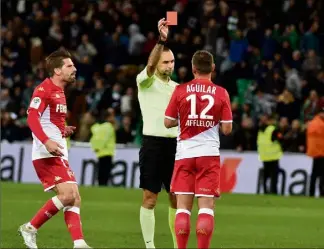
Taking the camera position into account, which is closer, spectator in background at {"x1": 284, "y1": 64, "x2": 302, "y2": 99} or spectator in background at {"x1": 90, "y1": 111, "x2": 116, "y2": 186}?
spectator in background at {"x1": 90, "y1": 111, "x2": 116, "y2": 186}

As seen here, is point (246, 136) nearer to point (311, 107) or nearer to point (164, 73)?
point (311, 107)

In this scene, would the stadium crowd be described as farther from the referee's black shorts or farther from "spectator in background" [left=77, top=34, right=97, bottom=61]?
the referee's black shorts

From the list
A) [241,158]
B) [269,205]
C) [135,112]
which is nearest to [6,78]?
[135,112]

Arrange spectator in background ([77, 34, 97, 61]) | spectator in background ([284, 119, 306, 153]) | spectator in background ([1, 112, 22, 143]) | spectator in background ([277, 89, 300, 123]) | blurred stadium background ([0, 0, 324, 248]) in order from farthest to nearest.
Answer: spectator in background ([77, 34, 97, 61]) → spectator in background ([1, 112, 22, 143]) → spectator in background ([277, 89, 300, 123]) → spectator in background ([284, 119, 306, 153]) → blurred stadium background ([0, 0, 324, 248])

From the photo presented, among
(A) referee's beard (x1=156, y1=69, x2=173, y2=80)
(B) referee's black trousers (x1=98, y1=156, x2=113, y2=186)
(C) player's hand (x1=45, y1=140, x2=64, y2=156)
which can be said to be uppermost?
(A) referee's beard (x1=156, y1=69, x2=173, y2=80)

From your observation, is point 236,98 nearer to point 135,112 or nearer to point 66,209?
point 135,112

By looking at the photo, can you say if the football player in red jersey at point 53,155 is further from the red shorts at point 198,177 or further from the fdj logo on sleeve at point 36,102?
the red shorts at point 198,177

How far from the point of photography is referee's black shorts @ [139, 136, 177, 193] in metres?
12.8

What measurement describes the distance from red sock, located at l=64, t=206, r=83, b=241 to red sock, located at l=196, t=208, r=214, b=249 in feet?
4.68

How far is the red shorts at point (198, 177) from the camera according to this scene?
1095cm

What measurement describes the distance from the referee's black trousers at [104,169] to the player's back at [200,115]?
15696 millimetres

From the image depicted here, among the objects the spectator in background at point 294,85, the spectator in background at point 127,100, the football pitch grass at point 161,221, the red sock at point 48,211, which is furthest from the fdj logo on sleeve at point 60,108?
the spectator in background at point 127,100

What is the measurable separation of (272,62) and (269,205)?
7889 millimetres

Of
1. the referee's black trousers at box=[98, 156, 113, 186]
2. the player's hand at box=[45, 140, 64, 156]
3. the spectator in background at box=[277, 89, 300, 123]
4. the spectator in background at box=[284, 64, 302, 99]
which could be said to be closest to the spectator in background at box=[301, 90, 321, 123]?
the spectator in background at box=[277, 89, 300, 123]
